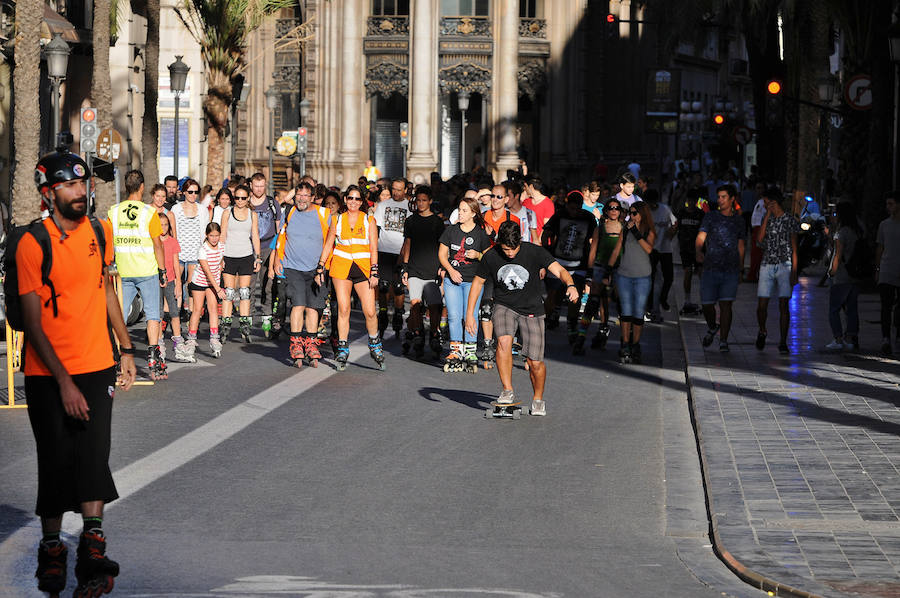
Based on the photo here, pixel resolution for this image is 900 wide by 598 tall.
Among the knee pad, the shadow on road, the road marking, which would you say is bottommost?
the shadow on road

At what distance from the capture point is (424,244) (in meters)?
17.0

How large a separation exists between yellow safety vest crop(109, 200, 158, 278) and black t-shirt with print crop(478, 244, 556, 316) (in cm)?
320

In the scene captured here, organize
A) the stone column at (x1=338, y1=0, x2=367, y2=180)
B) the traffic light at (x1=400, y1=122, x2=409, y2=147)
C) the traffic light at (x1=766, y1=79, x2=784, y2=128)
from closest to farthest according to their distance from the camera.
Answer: the traffic light at (x1=766, y1=79, x2=784, y2=128) < the traffic light at (x1=400, y1=122, x2=409, y2=147) < the stone column at (x1=338, y1=0, x2=367, y2=180)

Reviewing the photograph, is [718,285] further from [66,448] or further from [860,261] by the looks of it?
[66,448]

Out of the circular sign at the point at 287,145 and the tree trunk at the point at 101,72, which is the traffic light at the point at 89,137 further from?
the circular sign at the point at 287,145

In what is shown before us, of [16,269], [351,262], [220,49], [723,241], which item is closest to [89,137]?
[220,49]

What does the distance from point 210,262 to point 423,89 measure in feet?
134

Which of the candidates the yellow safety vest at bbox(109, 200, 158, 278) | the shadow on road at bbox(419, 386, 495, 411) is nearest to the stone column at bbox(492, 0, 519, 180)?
the shadow on road at bbox(419, 386, 495, 411)

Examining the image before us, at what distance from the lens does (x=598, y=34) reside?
6350cm

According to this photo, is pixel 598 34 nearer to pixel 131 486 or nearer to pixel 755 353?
pixel 755 353

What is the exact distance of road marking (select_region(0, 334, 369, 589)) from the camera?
8.01 metres

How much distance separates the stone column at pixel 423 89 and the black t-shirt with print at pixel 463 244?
40554mm

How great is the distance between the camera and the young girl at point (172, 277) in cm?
1614

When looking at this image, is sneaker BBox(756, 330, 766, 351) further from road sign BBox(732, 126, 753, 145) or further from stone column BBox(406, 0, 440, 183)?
stone column BBox(406, 0, 440, 183)
